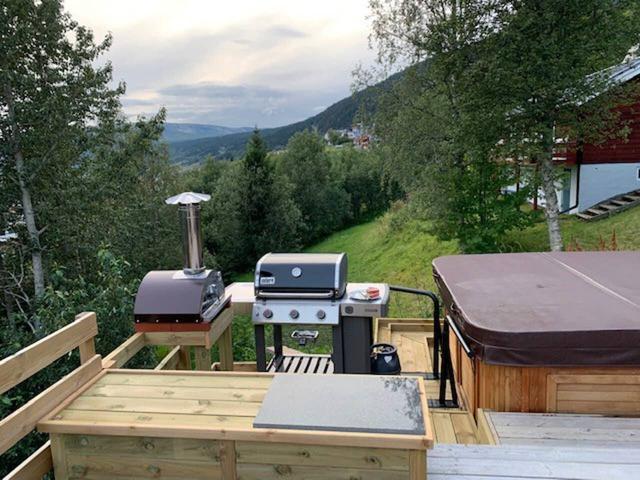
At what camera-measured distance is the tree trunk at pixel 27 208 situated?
324 inches

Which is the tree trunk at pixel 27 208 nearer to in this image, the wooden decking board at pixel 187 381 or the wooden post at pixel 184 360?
the wooden post at pixel 184 360

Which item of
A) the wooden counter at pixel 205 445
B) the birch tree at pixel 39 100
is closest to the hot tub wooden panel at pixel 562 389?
the wooden counter at pixel 205 445

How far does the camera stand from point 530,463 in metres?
2.13

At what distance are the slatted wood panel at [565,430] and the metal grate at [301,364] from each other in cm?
184

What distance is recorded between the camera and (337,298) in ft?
11.1

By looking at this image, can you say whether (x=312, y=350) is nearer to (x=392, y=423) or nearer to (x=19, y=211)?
(x=19, y=211)

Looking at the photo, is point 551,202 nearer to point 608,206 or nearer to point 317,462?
point 608,206

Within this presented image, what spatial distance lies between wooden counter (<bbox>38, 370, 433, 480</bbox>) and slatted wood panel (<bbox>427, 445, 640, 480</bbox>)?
1.23 feet

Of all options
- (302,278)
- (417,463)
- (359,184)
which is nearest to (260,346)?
(302,278)

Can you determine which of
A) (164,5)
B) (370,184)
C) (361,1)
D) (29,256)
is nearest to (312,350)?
(29,256)

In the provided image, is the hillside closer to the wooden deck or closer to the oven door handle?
the wooden deck

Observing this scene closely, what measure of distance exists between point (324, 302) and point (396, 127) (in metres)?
8.44

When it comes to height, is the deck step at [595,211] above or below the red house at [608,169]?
below

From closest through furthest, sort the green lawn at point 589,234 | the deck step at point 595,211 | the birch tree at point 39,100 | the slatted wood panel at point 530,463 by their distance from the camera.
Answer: the slatted wood panel at point 530,463 < the birch tree at point 39,100 < the green lawn at point 589,234 < the deck step at point 595,211
